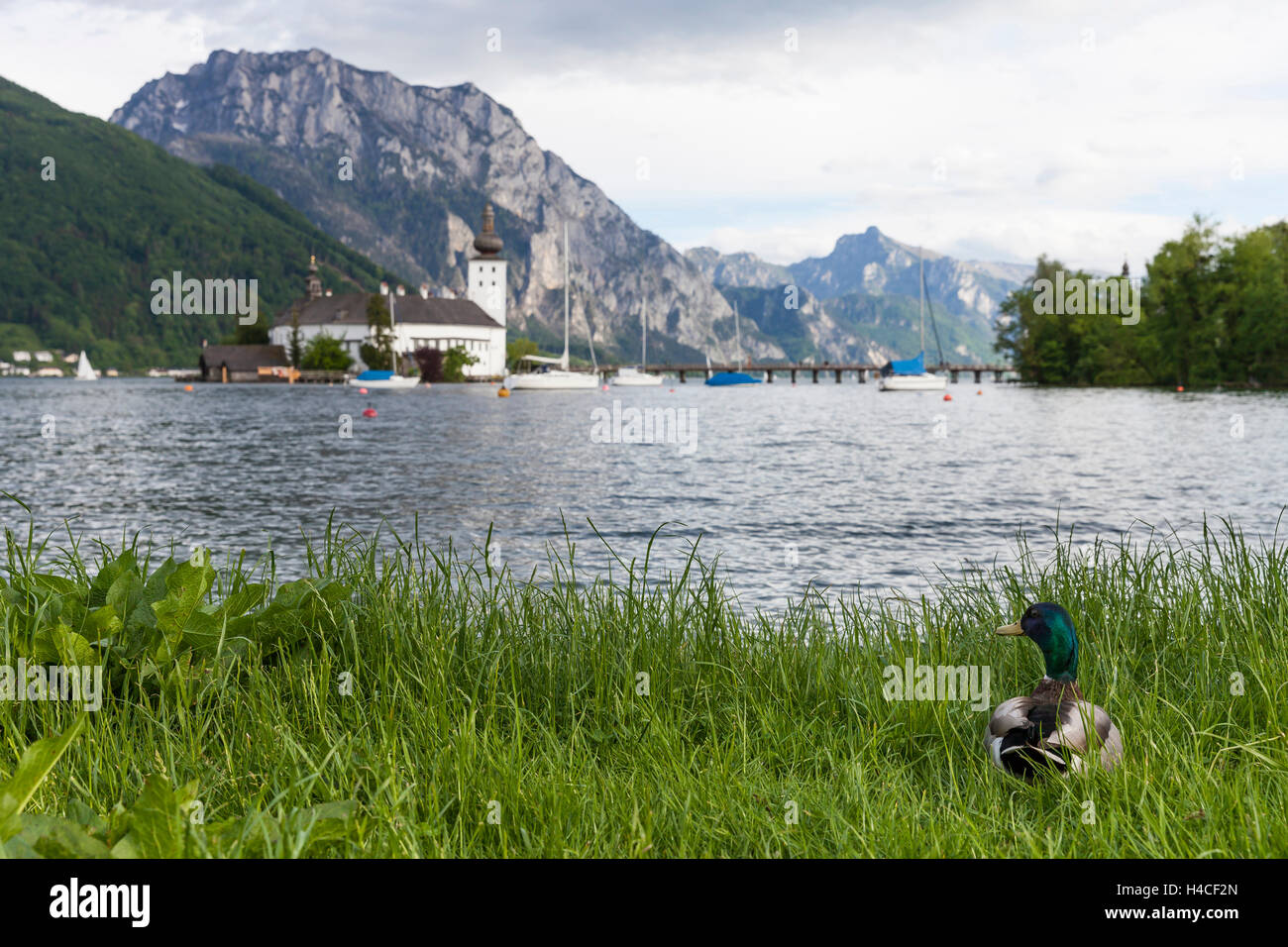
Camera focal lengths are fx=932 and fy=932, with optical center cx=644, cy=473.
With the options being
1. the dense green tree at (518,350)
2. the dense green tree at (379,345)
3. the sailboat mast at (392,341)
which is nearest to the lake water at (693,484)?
the sailboat mast at (392,341)

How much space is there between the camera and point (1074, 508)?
76.1ft

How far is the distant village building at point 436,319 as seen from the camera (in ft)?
521

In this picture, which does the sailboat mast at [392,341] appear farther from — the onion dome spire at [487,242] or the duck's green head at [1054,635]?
the duck's green head at [1054,635]

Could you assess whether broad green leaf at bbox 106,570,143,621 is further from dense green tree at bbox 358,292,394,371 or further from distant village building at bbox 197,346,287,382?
distant village building at bbox 197,346,287,382

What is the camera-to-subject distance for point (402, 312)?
158250 mm

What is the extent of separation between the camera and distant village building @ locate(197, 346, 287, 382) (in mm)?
153375

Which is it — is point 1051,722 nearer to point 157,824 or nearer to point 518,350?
point 157,824

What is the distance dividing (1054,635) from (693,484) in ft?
80.2

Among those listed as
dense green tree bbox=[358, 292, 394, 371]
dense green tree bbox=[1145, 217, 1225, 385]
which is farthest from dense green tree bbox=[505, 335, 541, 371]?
dense green tree bbox=[1145, 217, 1225, 385]

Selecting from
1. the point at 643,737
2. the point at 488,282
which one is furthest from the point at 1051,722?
the point at 488,282
